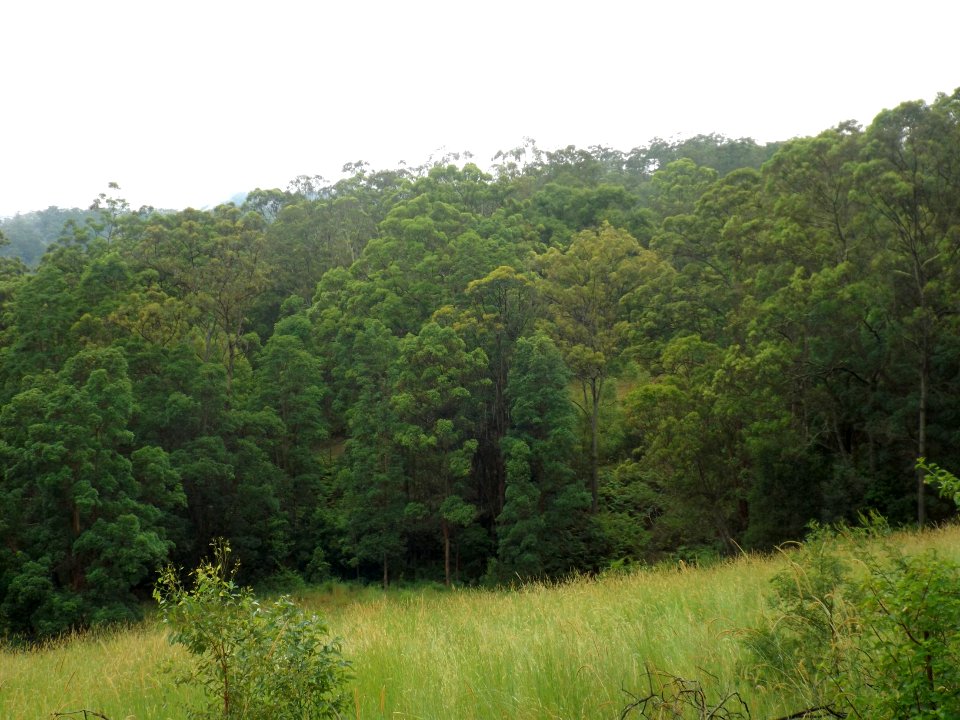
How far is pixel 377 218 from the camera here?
49.6 meters

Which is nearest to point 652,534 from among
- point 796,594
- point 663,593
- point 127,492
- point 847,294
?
point 847,294

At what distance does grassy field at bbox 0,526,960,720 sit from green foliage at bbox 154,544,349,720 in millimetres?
334

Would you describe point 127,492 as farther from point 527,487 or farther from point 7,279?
point 7,279

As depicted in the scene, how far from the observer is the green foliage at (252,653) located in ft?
12.7

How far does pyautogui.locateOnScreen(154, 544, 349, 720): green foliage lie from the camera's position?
3.88m

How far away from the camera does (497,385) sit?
103 ft

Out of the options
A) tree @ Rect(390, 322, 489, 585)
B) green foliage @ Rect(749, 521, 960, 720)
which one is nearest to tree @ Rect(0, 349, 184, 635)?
tree @ Rect(390, 322, 489, 585)

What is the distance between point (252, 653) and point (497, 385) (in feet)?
90.0

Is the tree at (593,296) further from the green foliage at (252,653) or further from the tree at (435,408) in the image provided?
the green foliage at (252,653)

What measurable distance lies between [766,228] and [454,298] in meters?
13.3

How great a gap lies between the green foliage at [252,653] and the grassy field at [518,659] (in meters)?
0.33

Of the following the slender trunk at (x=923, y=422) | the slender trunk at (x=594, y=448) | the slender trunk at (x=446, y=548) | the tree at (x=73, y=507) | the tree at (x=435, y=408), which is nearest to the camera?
the slender trunk at (x=923, y=422)

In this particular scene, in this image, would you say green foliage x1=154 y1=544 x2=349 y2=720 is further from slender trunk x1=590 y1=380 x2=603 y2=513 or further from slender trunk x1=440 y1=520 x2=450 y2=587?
slender trunk x1=590 y1=380 x2=603 y2=513

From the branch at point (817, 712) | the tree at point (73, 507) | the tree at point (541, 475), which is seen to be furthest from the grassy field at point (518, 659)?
the tree at point (541, 475)
